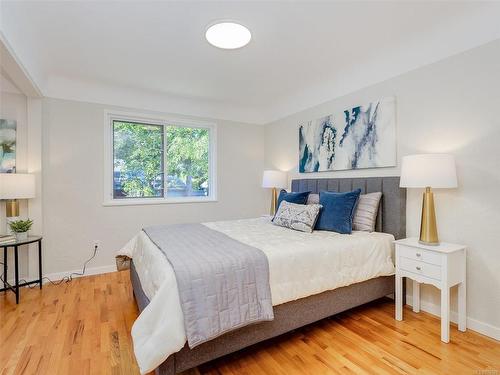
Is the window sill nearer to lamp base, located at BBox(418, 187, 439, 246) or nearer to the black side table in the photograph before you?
the black side table

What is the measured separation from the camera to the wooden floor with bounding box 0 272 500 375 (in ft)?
5.43

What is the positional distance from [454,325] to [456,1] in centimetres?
251

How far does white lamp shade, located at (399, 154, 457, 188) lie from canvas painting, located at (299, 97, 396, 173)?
0.57 m

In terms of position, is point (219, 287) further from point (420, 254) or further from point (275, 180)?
point (275, 180)

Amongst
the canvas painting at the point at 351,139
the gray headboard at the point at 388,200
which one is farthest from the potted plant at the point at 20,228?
the gray headboard at the point at 388,200

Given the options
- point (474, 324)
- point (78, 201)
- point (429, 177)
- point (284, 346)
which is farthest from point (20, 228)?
point (474, 324)

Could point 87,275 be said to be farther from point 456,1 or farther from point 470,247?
point 456,1

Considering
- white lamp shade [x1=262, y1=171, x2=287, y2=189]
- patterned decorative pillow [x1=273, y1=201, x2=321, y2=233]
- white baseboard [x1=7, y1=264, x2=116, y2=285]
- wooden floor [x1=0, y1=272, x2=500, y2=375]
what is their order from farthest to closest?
white lamp shade [x1=262, y1=171, x2=287, y2=189]
white baseboard [x1=7, y1=264, x2=116, y2=285]
patterned decorative pillow [x1=273, y1=201, x2=321, y2=233]
wooden floor [x1=0, y1=272, x2=500, y2=375]

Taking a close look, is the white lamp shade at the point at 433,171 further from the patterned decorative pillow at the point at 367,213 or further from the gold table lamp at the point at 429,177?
the patterned decorative pillow at the point at 367,213

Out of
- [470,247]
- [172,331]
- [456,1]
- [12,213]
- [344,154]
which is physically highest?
[456,1]

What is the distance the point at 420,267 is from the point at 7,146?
4.22 meters

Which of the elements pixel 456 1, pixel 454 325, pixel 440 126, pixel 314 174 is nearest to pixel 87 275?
pixel 314 174

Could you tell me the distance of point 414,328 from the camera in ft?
6.95

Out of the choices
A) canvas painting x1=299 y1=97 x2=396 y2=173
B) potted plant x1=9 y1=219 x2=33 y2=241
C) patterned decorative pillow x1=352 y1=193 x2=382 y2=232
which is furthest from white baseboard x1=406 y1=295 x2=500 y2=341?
potted plant x1=9 y1=219 x2=33 y2=241
